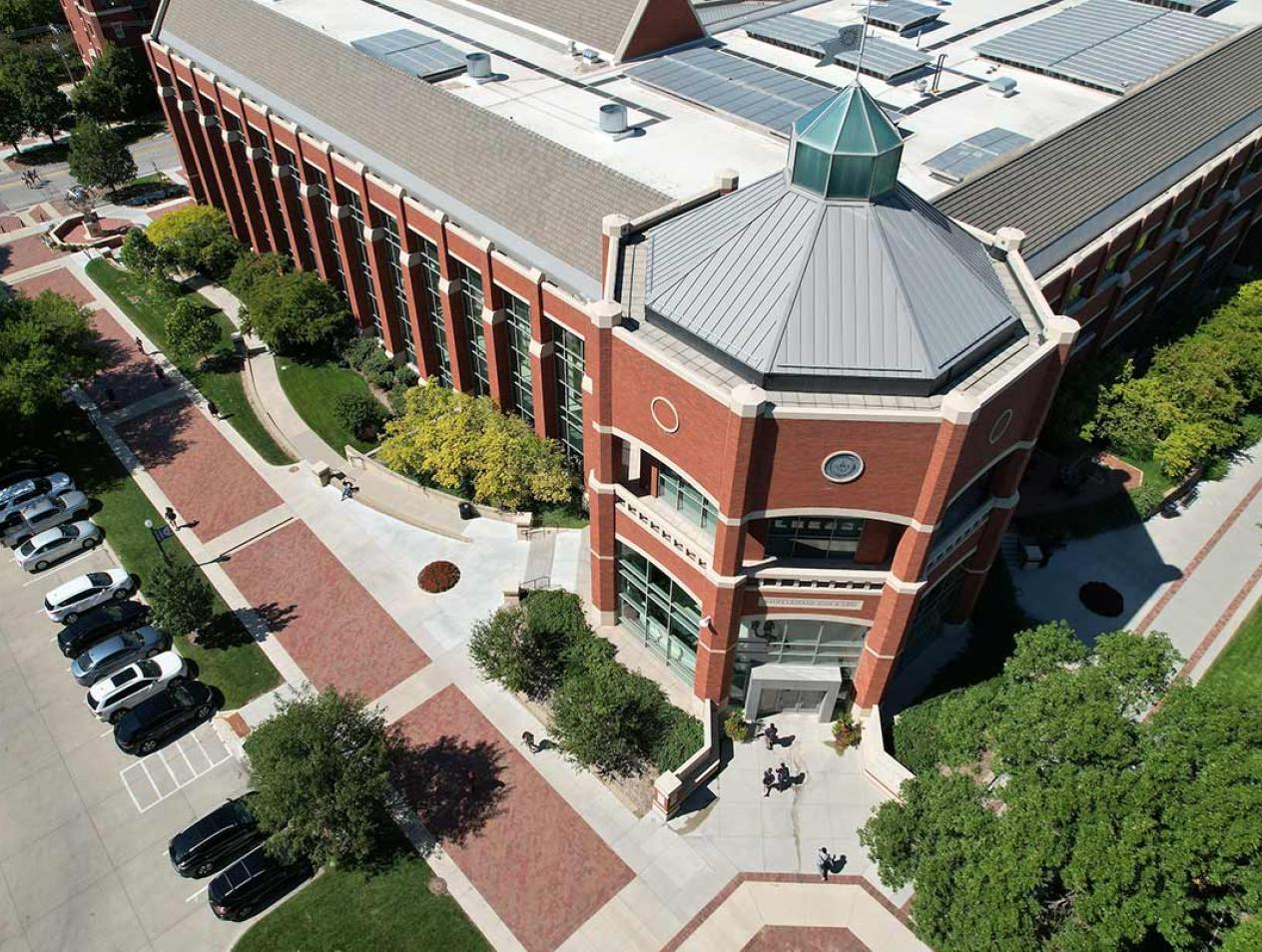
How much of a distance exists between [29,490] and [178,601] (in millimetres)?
14850

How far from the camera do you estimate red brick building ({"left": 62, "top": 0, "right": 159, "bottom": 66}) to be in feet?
269

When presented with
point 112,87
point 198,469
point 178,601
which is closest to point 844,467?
point 178,601

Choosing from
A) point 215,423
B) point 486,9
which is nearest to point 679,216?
point 215,423

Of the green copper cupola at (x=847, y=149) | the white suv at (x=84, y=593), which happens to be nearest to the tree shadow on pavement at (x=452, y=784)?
the white suv at (x=84, y=593)

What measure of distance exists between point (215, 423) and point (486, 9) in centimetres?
3310

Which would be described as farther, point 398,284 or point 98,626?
point 398,284

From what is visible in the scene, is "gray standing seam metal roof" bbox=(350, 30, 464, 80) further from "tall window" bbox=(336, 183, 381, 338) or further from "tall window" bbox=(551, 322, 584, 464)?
"tall window" bbox=(551, 322, 584, 464)

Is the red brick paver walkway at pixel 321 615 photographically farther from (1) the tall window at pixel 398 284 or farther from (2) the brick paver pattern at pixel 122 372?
(2) the brick paver pattern at pixel 122 372

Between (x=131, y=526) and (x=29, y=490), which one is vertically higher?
(x=29, y=490)

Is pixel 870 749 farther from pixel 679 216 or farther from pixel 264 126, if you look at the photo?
pixel 264 126

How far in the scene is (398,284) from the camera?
50.2m

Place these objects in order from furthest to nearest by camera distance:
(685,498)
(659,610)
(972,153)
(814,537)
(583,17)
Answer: (583,17) < (972,153) < (659,610) < (685,498) < (814,537)

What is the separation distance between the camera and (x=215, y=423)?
50.2 m

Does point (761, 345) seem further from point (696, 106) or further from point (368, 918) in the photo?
point (696, 106)
